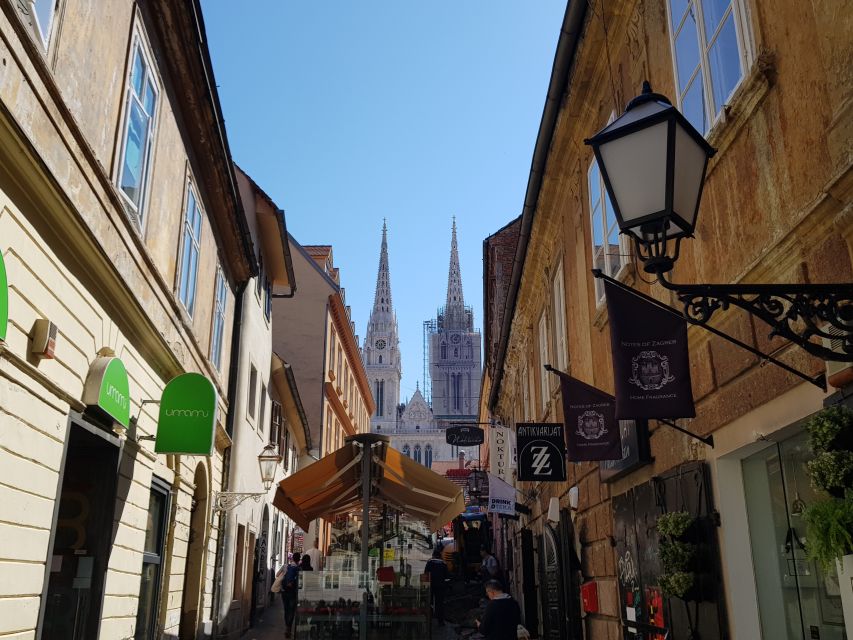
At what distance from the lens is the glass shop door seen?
484 centimetres

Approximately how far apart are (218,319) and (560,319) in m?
5.75

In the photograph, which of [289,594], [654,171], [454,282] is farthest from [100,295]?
[454,282]

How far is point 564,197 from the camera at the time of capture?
1171cm

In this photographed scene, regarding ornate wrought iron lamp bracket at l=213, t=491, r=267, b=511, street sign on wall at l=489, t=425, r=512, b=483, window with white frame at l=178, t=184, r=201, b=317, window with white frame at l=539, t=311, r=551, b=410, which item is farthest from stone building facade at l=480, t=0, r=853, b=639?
street sign on wall at l=489, t=425, r=512, b=483

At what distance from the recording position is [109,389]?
7184mm

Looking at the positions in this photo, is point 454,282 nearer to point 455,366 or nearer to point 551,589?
point 455,366

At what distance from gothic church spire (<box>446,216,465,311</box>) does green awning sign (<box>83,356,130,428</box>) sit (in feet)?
481

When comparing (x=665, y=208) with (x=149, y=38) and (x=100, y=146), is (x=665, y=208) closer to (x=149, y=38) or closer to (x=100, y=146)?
(x=100, y=146)

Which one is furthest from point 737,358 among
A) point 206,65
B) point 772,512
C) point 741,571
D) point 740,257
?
point 206,65

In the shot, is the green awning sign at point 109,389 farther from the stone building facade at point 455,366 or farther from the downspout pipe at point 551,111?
the stone building facade at point 455,366

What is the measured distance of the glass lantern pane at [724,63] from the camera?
5.56 metres

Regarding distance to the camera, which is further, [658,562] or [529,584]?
[529,584]

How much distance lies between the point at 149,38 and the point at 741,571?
24.8 feet

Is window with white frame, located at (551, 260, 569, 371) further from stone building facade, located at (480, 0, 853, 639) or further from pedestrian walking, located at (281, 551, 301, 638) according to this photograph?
pedestrian walking, located at (281, 551, 301, 638)
